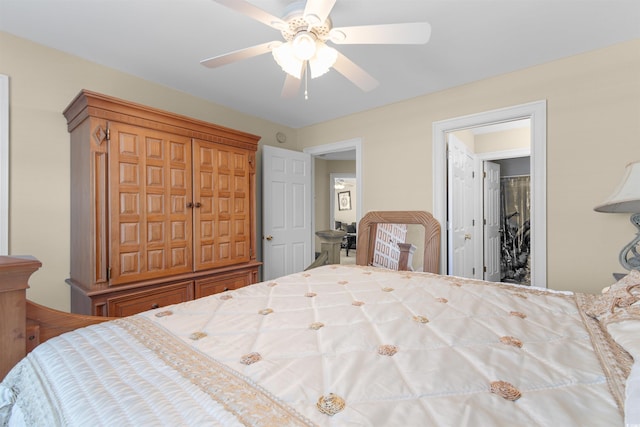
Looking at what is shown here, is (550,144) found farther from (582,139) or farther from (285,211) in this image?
(285,211)

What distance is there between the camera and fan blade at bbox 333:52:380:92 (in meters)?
1.62

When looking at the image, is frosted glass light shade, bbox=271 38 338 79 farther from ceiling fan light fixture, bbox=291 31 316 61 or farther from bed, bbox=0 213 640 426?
bed, bbox=0 213 640 426

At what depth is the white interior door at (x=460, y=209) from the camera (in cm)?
302

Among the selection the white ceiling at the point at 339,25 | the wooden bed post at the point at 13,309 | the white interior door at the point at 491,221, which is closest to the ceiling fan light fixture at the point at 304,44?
the white ceiling at the point at 339,25

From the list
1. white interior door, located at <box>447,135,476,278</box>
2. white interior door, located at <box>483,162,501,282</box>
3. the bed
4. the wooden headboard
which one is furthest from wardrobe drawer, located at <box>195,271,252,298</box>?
white interior door, located at <box>483,162,501,282</box>

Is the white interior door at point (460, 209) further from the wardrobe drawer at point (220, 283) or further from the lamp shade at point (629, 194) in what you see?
the wardrobe drawer at point (220, 283)

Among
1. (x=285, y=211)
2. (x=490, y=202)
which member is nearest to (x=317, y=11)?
(x=285, y=211)

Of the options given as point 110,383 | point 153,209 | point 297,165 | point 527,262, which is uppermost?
point 297,165

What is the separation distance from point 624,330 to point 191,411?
4.39 ft

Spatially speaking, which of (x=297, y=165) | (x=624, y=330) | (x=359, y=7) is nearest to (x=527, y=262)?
(x=297, y=165)

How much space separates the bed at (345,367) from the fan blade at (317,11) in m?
1.37

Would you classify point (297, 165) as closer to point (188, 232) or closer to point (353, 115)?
point (353, 115)

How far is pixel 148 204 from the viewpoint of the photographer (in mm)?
2184

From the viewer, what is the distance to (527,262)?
462 centimetres
